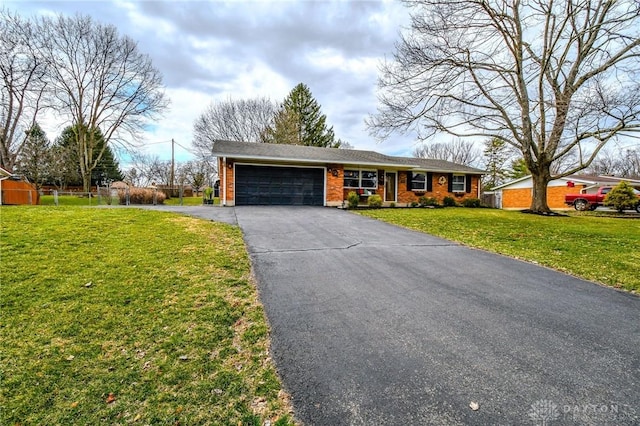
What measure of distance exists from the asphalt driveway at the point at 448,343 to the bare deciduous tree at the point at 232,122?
2685 centimetres

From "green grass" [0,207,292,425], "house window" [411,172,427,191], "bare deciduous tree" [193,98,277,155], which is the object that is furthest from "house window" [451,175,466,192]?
"bare deciduous tree" [193,98,277,155]

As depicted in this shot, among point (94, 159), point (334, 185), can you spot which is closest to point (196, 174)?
point (94, 159)

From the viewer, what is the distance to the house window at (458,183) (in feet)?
62.4

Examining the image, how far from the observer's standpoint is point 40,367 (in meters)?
2.28

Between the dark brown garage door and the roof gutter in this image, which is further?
the dark brown garage door

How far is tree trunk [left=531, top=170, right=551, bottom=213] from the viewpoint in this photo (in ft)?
46.0

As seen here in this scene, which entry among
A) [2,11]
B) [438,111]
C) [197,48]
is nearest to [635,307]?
[438,111]

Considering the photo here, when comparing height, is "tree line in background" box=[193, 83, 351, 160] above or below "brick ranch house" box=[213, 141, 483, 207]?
above

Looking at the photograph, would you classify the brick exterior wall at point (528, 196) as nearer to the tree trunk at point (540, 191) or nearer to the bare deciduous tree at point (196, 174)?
the tree trunk at point (540, 191)

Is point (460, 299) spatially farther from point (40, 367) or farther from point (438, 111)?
point (438, 111)

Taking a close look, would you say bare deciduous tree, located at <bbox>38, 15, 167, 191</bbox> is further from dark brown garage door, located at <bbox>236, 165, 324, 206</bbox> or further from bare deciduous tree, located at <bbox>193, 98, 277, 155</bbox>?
dark brown garage door, located at <bbox>236, 165, 324, 206</bbox>

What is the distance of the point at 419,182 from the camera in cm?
1833

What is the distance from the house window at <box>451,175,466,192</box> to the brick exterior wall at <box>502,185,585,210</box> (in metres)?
7.52

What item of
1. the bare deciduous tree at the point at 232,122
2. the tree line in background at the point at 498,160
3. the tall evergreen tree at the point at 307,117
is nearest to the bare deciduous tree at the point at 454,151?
the tree line in background at the point at 498,160
